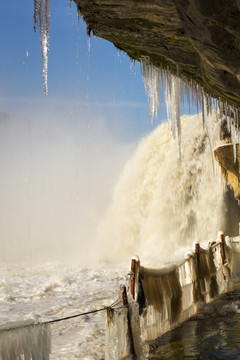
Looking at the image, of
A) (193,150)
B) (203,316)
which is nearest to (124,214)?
(193,150)

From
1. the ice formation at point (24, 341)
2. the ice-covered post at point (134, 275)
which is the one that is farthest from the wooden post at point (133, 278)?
the ice formation at point (24, 341)

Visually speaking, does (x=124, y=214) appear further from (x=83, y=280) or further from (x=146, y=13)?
(x=146, y=13)

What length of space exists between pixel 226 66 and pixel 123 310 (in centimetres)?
398

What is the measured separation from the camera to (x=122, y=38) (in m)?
7.54

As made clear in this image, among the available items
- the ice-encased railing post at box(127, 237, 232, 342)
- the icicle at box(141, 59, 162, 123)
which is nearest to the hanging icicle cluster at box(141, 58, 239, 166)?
the icicle at box(141, 59, 162, 123)

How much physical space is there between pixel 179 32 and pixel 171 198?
1704 centimetres

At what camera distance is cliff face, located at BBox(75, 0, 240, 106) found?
203 inches

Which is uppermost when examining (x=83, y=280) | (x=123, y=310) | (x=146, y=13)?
(x=146, y=13)

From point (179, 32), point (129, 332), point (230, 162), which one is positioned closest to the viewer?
point (129, 332)

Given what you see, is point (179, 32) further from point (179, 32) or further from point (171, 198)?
point (171, 198)

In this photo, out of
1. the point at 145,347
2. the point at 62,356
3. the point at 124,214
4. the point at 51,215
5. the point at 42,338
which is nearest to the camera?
the point at 42,338

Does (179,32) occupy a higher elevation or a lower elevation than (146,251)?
higher

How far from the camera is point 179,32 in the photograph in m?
6.66

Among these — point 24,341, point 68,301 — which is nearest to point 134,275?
point 24,341
